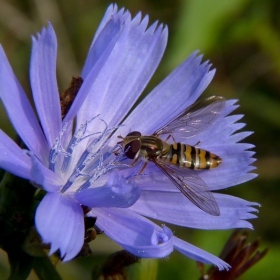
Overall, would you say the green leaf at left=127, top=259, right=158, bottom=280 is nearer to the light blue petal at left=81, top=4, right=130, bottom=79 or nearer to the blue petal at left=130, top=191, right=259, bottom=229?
the blue petal at left=130, top=191, right=259, bottom=229

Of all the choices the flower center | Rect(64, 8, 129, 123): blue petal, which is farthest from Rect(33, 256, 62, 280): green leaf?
Rect(64, 8, 129, 123): blue petal

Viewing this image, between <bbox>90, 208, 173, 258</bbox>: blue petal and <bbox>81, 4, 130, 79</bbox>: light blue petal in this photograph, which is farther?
<bbox>81, 4, 130, 79</bbox>: light blue petal

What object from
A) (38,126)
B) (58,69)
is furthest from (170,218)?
(58,69)

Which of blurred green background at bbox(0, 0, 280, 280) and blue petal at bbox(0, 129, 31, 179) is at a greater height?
blurred green background at bbox(0, 0, 280, 280)

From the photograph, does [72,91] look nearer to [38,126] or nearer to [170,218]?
[38,126]

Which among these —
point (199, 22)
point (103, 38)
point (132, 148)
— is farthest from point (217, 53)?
point (103, 38)

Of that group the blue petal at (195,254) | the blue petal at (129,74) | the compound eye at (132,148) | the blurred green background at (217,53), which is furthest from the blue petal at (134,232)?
the blurred green background at (217,53)

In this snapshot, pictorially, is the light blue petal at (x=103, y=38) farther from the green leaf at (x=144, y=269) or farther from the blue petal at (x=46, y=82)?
the green leaf at (x=144, y=269)
